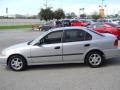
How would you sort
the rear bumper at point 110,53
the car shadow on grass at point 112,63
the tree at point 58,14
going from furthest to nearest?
the tree at point 58,14
the car shadow on grass at point 112,63
the rear bumper at point 110,53

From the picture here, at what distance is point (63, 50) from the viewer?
8.83 metres

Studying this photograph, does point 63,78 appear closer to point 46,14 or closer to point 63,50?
point 63,50

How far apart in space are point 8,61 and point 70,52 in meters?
2.21

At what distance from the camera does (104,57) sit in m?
9.09

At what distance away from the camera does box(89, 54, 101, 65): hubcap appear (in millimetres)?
9000

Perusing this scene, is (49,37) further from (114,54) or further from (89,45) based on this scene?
(114,54)

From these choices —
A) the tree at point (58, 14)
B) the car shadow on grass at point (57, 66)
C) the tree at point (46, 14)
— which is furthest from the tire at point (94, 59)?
the tree at point (58, 14)

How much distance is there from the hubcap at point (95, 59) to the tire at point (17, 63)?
7.63 feet

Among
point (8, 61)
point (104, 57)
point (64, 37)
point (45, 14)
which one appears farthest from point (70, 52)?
point (45, 14)

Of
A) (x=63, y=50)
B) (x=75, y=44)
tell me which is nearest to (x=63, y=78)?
(x=63, y=50)

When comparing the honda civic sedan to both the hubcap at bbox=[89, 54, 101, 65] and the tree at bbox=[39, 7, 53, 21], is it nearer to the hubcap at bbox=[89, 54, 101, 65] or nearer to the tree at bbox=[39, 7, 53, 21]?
the hubcap at bbox=[89, 54, 101, 65]

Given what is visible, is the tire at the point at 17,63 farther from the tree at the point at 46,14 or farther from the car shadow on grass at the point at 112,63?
the tree at the point at 46,14

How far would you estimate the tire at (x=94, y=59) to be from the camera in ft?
29.5

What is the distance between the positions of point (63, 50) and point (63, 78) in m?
1.50
